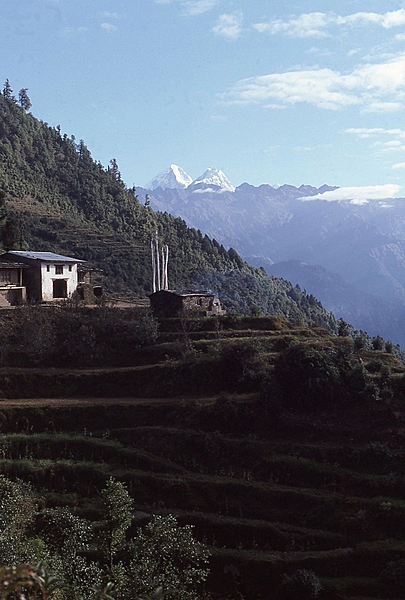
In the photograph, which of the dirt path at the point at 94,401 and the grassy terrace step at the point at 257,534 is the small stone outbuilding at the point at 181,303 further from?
the grassy terrace step at the point at 257,534

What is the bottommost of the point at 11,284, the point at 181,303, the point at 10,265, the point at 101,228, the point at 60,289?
the point at 181,303

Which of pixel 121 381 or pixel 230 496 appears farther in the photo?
pixel 121 381

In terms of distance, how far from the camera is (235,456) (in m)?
27.9

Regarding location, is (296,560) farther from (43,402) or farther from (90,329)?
(90,329)

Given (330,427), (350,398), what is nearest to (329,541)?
(330,427)

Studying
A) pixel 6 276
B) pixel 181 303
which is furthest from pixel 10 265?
pixel 181 303

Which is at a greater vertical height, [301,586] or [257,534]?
[257,534]

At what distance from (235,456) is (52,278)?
26086 millimetres

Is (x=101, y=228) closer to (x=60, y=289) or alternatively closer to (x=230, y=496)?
(x=60, y=289)

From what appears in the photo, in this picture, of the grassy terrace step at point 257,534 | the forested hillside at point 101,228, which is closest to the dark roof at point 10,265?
the forested hillside at point 101,228

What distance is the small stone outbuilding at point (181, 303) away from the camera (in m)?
44.4

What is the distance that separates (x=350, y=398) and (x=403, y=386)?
300 cm

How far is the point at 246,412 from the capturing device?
3036cm

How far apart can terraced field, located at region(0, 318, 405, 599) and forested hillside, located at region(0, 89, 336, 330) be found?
29447mm
